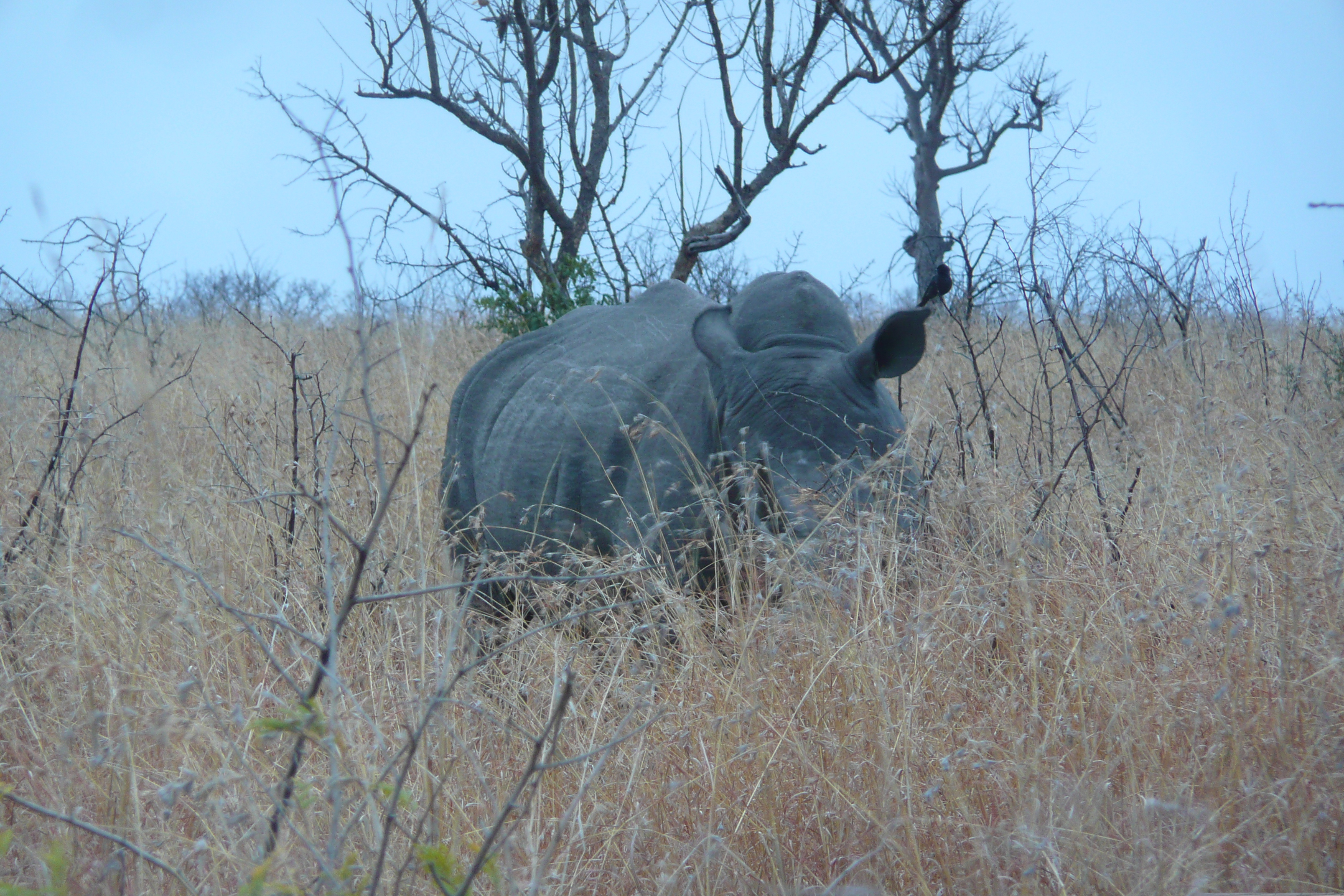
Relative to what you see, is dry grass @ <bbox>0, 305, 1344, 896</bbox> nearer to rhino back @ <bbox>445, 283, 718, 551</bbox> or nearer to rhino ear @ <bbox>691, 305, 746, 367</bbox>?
rhino back @ <bbox>445, 283, 718, 551</bbox>

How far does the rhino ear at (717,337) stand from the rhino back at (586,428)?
0.29 feet

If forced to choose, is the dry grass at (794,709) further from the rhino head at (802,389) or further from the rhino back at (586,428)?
the rhino back at (586,428)

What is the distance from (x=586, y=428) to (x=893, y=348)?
1.33 meters

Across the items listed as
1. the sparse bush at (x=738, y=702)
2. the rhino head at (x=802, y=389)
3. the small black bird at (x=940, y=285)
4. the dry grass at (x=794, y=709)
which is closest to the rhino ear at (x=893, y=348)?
the rhino head at (x=802, y=389)

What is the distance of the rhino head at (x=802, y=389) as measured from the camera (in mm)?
3295

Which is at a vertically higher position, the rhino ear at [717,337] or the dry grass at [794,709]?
the rhino ear at [717,337]

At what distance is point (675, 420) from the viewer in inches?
155

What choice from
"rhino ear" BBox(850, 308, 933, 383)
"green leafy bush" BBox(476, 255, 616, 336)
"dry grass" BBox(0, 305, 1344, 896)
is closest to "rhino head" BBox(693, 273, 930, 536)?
"rhino ear" BBox(850, 308, 933, 383)

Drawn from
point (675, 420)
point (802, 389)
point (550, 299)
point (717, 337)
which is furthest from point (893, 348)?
point (550, 299)

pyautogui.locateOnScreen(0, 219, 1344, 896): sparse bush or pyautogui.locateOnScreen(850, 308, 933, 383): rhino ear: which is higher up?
pyautogui.locateOnScreen(850, 308, 933, 383): rhino ear

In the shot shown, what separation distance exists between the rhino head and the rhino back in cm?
18

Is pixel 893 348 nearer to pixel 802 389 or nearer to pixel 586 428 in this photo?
pixel 802 389

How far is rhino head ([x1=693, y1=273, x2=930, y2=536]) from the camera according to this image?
3295 mm

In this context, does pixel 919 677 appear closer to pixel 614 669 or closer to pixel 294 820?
pixel 614 669
